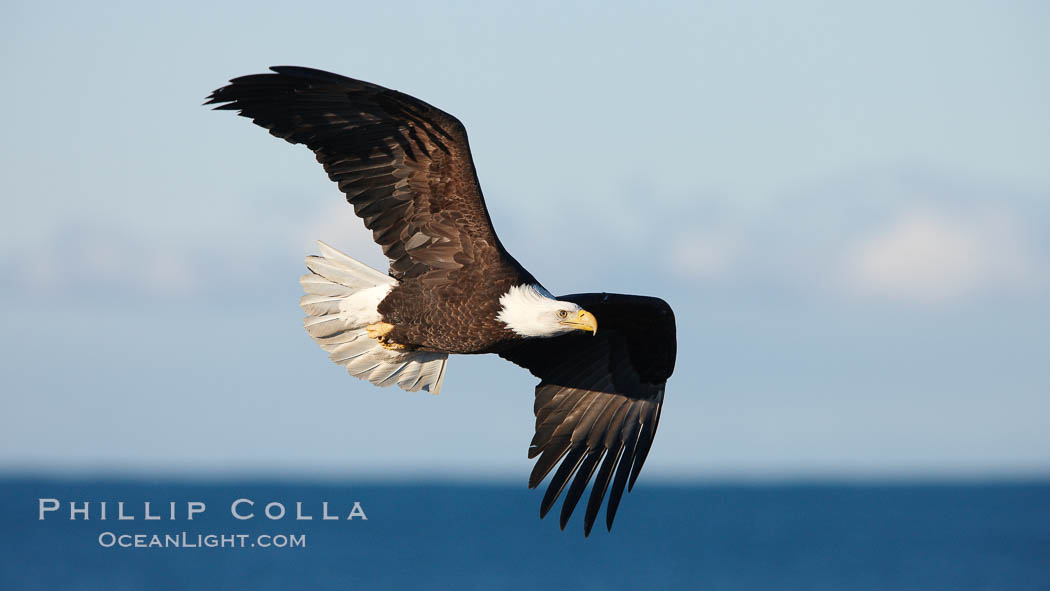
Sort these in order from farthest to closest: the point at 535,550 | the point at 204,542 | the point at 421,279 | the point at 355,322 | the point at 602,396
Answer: the point at 535,550, the point at 204,542, the point at 602,396, the point at 355,322, the point at 421,279

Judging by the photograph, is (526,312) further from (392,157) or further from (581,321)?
(392,157)

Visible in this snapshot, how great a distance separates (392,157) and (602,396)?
250 centimetres

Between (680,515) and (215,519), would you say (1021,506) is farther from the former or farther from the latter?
(215,519)

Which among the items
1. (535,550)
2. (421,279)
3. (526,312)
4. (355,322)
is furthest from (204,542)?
(526,312)

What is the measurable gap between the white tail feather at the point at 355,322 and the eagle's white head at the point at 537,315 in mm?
842

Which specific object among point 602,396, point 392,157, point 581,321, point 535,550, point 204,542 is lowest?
point 535,550

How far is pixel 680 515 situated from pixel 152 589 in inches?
1395

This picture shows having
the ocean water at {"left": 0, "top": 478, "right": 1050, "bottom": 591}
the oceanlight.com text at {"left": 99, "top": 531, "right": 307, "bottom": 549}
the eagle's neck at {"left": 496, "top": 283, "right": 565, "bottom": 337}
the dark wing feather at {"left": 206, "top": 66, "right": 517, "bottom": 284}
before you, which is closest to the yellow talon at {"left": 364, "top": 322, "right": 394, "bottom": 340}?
the dark wing feather at {"left": 206, "top": 66, "right": 517, "bottom": 284}

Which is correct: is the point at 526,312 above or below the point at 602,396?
above

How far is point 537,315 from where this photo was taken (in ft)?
27.3

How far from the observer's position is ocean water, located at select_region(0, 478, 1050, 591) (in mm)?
40750

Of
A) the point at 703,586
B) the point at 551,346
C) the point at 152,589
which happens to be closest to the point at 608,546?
the point at 703,586

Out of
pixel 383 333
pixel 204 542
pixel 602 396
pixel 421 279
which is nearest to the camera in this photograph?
pixel 421 279

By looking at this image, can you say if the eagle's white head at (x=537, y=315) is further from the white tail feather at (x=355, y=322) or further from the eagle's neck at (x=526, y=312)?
the white tail feather at (x=355, y=322)
